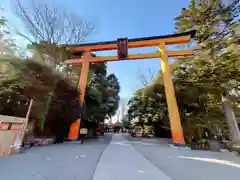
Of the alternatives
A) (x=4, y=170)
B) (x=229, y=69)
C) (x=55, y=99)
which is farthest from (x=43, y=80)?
(x=229, y=69)

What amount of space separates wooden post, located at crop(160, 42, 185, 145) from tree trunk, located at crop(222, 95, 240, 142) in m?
2.94

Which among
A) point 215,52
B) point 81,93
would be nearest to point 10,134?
point 81,93

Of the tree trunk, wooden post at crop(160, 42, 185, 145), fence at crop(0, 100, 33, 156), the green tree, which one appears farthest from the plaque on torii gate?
fence at crop(0, 100, 33, 156)

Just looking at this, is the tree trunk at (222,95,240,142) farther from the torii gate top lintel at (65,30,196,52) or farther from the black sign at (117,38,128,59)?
the black sign at (117,38,128,59)

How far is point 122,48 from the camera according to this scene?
9938 millimetres

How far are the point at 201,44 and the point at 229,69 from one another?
2841 mm

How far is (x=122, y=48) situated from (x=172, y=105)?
547cm

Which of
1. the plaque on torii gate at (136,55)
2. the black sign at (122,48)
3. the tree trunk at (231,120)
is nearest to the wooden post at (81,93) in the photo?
the plaque on torii gate at (136,55)

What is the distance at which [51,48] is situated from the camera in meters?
9.80

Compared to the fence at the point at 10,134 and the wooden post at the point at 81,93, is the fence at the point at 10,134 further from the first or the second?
the wooden post at the point at 81,93

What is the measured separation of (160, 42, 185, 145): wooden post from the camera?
7734 mm

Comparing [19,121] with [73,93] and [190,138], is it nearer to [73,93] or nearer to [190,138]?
[73,93]

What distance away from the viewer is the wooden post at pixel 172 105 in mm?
7734

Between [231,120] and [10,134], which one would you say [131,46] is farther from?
[10,134]
